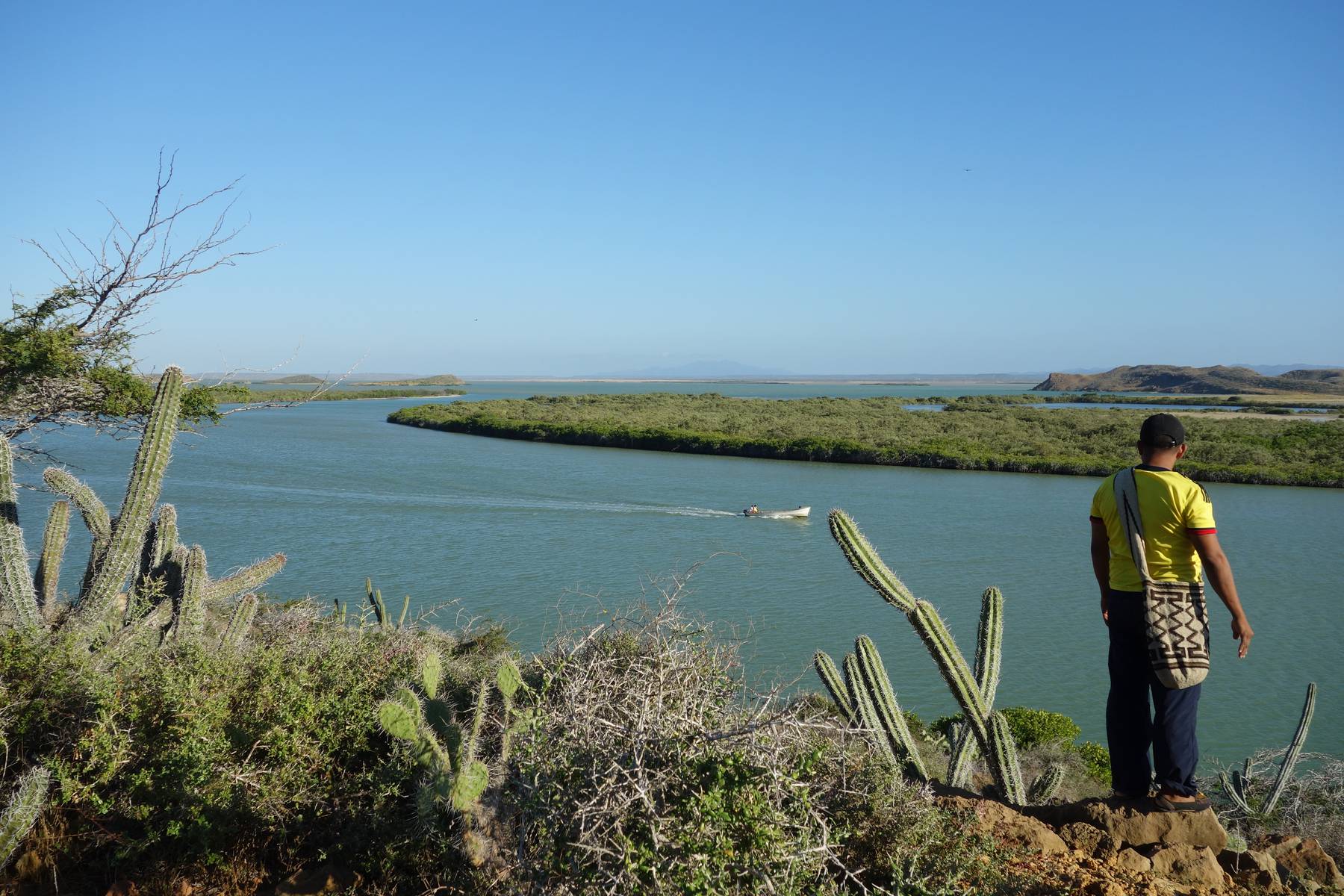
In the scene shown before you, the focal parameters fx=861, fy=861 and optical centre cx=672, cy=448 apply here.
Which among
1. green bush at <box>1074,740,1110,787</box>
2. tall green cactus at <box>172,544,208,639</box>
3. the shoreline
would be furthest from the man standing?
the shoreline

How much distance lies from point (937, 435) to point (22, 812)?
142 ft

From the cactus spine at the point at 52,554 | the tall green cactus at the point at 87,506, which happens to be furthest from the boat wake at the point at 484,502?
the tall green cactus at the point at 87,506

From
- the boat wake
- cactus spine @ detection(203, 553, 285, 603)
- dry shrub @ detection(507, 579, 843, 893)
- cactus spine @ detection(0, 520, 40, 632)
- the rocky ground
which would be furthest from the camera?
the boat wake

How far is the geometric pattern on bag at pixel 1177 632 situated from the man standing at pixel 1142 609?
5 centimetres

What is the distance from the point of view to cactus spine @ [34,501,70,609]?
6.63m

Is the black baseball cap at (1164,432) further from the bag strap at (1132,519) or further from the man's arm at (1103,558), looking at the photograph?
the man's arm at (1103,558)

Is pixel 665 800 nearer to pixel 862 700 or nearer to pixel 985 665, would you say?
pixel 862 700

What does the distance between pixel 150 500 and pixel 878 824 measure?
5468 millimetres

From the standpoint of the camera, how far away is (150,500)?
622 centimetres

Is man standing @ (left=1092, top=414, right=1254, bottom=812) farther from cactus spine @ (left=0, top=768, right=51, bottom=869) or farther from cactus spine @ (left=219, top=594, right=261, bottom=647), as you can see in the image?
cactus spine @ (left=219, top=594, right=261, bottom=647)

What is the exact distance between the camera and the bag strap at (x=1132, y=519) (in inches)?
155

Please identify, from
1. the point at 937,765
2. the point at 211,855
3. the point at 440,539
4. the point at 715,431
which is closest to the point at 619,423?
the point at 715,431

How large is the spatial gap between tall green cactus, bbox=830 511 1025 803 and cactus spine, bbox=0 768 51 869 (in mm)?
4066

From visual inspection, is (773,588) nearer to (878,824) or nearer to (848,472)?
(878,824)
